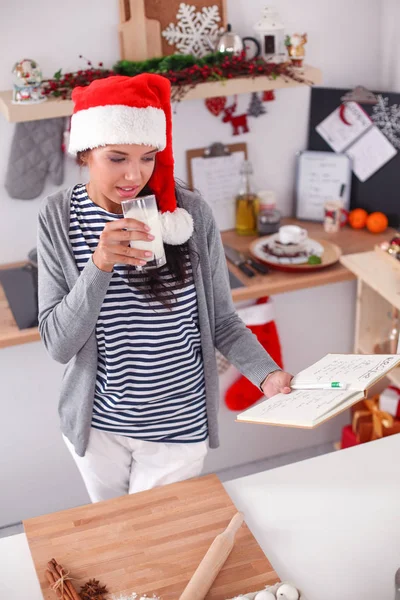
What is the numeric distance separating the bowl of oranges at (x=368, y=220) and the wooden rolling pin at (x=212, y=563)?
1.82 meters

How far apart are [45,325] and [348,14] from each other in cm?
201

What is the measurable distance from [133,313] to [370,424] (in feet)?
4.78

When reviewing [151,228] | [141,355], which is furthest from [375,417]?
[151,228]

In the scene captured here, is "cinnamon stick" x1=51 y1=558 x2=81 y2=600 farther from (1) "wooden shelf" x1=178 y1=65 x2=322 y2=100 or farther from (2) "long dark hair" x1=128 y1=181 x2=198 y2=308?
(1) "wooden shelf" x1=178 y1=65 x2=322 y2=100

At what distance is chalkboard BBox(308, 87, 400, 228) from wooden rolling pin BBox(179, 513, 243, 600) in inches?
74.3

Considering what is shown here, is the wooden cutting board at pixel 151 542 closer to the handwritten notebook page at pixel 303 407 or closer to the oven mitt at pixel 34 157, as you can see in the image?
the handwritten notebook page at pixel 303 407

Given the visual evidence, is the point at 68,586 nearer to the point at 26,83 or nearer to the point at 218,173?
the point at 26,83

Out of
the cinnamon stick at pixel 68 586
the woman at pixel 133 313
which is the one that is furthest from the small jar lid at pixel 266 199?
the cinnamon stick at pixel 68 586

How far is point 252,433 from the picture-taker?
299cm

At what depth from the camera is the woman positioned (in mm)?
1519

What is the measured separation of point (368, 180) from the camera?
304 cm

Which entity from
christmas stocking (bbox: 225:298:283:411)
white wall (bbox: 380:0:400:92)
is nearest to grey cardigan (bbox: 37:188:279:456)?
christmas stocking (bbox: 225:298:283:411)

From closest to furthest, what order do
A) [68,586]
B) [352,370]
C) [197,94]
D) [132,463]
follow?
1. [68,586]
2. [352,370]
3. [132,463]
4. [197,94]

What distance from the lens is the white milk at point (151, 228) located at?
141 centimetres
